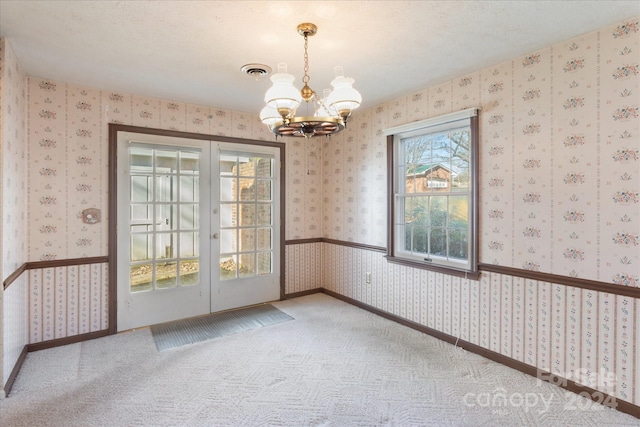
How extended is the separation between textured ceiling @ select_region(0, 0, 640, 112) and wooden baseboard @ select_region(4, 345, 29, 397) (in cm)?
243

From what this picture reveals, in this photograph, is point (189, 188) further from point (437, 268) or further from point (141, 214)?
point (437, 268)

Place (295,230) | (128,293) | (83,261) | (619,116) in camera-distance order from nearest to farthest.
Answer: (619,116) < (83,261) < (128,293) < (295,230)

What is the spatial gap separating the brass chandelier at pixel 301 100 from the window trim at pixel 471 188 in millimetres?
1452

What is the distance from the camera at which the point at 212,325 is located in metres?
3.80

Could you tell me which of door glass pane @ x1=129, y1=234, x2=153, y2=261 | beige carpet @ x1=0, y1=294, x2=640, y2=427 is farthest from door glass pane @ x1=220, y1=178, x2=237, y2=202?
beige carpet @ x1=0, y1=294, x2=640, y2=427

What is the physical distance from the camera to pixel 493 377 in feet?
8.84

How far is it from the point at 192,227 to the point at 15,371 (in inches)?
76.9

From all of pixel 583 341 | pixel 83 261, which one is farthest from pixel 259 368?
pixel 583 341

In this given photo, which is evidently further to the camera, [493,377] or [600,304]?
[493,377]

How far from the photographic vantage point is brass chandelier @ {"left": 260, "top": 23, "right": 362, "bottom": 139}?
6.70ft

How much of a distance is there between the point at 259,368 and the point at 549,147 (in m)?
2.86

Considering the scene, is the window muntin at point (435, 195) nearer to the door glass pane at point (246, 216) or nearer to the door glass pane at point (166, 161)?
the door glass pane at point (246, 216)

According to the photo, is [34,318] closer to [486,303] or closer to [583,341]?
[486,303]

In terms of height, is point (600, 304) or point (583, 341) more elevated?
point (600, 304)
